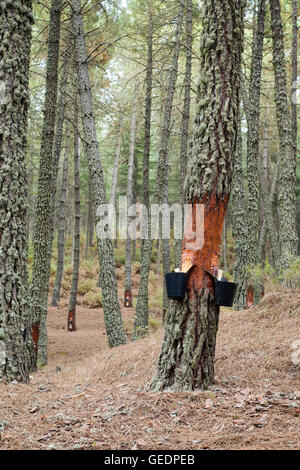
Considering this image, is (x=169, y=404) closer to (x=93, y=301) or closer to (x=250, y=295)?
(x=250, y=295)

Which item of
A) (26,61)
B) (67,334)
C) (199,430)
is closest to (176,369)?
(199,430)

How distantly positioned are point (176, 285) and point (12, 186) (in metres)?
2.20

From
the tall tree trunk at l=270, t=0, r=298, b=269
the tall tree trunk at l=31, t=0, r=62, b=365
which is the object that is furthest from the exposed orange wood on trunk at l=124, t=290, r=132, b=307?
the tall tree trunk at l=270, t=0, r=298, b=269

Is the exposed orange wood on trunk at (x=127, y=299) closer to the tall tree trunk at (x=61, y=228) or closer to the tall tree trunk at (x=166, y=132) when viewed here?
the tall tree trunk at (x=61, y=228)

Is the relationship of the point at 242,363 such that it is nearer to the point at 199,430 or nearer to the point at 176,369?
the point at 176,369

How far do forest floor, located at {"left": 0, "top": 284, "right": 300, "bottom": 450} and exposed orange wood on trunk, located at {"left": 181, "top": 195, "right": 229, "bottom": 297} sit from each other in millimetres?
1016

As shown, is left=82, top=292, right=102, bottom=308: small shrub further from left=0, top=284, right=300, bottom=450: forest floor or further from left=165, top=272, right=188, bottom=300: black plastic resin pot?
left=165, top=272, right=188, bottom=300: black plastic resin pot

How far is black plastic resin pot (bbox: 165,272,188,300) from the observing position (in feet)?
12.4

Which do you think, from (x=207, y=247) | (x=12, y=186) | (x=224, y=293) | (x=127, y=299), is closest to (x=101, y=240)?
(x=12, y=186)

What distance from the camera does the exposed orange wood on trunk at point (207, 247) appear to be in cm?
383

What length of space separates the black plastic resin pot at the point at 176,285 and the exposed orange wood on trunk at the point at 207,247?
85 mm

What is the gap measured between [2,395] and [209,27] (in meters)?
4.05

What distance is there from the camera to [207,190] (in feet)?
12.7

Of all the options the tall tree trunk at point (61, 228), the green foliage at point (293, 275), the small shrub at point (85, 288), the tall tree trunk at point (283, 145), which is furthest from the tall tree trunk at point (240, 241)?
the small shrub at point (85, 288)
